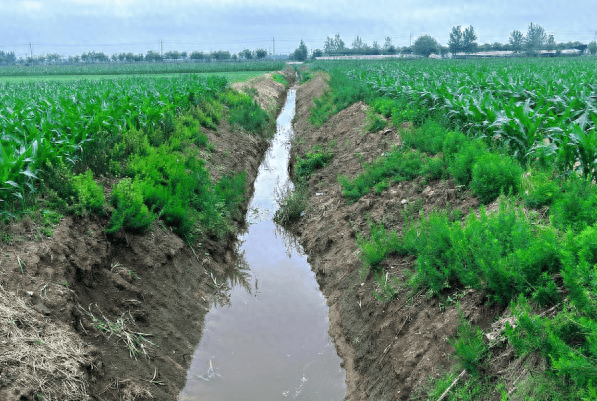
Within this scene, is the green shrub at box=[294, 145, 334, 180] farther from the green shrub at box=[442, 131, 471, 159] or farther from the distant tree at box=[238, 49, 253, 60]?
the distant tree at box=[238, 49, 253, 60]

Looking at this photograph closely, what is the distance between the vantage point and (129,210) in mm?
5949

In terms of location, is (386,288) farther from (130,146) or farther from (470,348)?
(130,146)

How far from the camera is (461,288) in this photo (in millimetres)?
4133

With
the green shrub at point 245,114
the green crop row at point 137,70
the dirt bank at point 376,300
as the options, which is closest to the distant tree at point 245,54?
the green crop row at point 137,70

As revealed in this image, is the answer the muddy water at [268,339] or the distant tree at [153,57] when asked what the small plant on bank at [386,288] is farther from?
the distant tree at [153,57]

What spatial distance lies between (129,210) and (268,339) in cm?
258

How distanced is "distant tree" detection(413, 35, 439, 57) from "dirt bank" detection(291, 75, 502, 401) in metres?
94.2

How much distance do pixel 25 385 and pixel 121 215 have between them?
115 inches

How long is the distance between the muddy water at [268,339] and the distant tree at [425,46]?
95690 millimetres

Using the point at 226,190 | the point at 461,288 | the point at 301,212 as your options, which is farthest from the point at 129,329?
the point at 301,212

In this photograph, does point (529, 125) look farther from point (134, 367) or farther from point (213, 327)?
point (134, 367)

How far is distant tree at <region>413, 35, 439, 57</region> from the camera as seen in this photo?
98281mm

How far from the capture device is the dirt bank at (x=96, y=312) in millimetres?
3531

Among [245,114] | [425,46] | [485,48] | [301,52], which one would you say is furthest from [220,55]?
[245,114]
